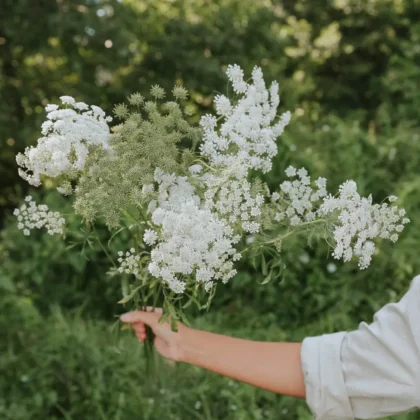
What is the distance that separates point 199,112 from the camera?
5363mm

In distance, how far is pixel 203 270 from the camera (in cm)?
118

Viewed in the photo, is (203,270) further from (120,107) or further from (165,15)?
(165,15)

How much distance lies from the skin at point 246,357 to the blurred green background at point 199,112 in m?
0.21

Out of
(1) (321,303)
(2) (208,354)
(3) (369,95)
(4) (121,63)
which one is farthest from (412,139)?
(2) (208,354)

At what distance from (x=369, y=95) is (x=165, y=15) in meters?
2.49

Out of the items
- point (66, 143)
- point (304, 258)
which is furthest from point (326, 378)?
point (304, 258)

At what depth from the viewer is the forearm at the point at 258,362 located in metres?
1.31

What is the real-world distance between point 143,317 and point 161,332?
2.1 inches

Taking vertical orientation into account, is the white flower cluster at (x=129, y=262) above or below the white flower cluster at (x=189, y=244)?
above

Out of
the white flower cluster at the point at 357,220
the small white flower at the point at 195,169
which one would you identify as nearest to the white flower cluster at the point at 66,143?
the small white flower at the point at 195,169

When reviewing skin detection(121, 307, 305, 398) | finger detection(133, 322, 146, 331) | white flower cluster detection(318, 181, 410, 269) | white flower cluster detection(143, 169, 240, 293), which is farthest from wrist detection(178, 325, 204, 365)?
white flower cluster detection(318, 181, 410, 269)

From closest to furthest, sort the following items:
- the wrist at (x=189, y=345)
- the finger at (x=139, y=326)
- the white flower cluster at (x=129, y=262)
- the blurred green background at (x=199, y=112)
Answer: the white flower cluster at (x=129, y=262), the wrist at (x=189, y=345), the finger at (x=139, y=326), the blurred green background at (x=199, y=112)

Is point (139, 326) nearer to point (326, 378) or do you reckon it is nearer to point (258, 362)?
point (258, 362)

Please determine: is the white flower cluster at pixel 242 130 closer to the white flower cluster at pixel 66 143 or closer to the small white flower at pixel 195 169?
the small white flower at pixel 195 169
